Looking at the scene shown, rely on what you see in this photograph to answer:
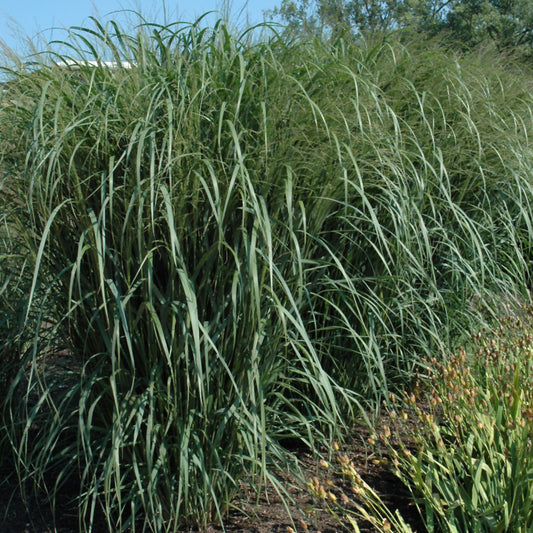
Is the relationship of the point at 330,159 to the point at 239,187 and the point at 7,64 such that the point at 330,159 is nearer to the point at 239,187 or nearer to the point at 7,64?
the point at 239,187

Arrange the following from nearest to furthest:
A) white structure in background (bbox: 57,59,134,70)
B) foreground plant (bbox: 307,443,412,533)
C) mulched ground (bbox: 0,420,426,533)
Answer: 1. foreground plant (bbox: 307,443,412,533)
2. mulched ground (bbox: 0,420,426,533)
3. white structure in background (bbox: 57,59,134,70)

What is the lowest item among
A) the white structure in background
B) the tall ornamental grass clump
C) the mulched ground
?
the mulched ground

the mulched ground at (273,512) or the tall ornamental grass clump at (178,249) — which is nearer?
the tall ornamental grass clump at (178,249)

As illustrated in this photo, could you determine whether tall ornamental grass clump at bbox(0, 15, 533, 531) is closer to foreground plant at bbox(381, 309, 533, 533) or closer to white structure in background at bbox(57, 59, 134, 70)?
white structure in background at bbox(57, 59, 134, 70)

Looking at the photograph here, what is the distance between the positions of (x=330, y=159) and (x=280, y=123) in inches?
9.0

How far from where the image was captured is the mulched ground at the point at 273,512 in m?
2.12

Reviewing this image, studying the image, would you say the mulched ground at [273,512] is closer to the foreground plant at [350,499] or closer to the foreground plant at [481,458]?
the foreground plant at [350,499]

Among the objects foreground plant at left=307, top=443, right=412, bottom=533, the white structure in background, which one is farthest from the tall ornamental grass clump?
foreground plant at left=307, top=443, right=412, bottom=533

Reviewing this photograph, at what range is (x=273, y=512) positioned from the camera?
7.28ft

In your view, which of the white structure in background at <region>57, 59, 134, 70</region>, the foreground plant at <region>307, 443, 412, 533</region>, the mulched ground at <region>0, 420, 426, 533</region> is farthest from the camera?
the white structure in background at <region>57, 59, 134, 70</region>

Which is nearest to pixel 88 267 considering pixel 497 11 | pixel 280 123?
pixel 280 123

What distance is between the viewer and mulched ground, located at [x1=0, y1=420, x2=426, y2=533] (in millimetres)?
2125

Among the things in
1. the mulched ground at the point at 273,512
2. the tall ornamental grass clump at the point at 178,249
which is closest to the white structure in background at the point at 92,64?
the tall ornamental grass clump at the point at 178,249

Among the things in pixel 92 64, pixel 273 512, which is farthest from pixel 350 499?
pixel 92 64
